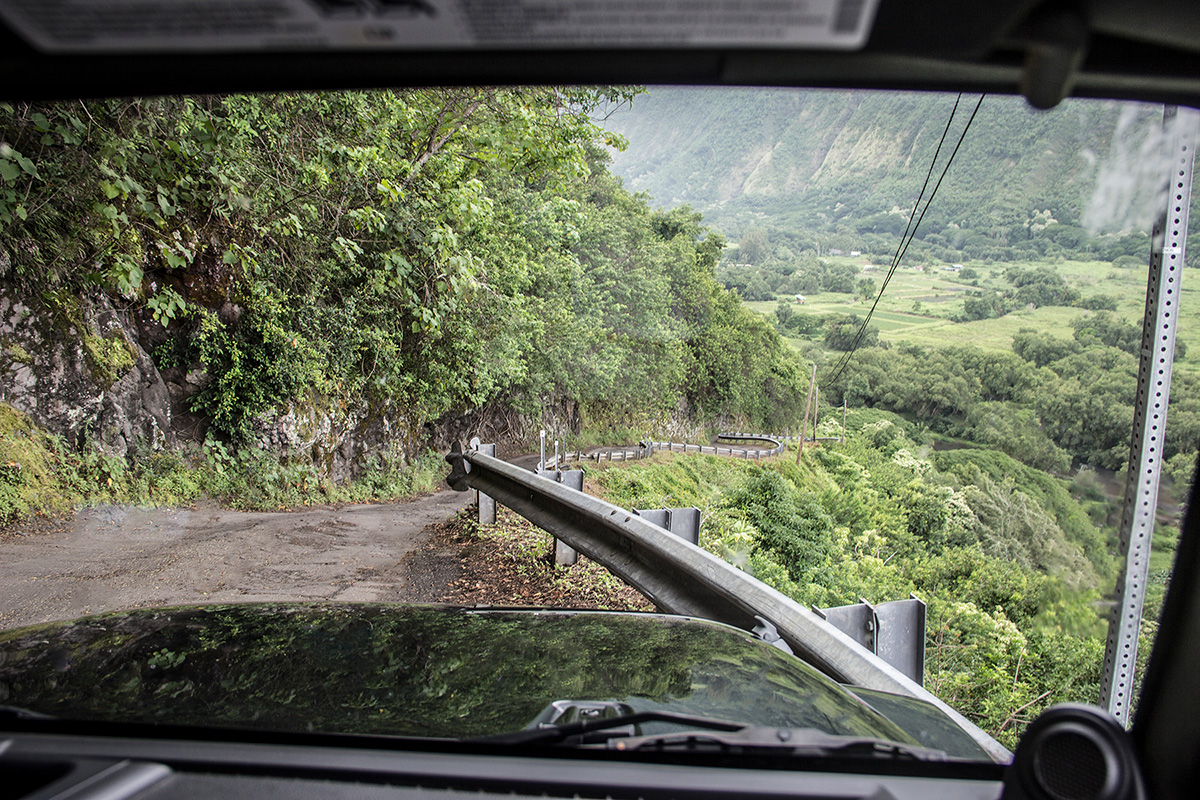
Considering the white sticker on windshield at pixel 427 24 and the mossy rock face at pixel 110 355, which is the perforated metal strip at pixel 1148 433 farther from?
the mossy rock face at pixel 110 355

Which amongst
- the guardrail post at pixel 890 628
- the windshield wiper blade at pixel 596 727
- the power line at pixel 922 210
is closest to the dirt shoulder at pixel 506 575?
the guardrail post at pixel 890 628

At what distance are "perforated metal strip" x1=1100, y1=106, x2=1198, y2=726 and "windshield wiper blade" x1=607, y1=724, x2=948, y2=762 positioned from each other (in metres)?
1.22

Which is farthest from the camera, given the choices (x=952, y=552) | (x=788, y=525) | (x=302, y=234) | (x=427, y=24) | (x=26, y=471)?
(x=952, y=552)

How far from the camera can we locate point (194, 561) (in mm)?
6387

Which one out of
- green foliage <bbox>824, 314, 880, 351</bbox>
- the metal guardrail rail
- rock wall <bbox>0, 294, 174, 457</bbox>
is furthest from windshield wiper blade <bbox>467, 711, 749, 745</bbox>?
green foliage <bbox>824, 314, 880, 351</bbox>

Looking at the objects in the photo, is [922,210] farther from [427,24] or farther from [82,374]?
[82,374]

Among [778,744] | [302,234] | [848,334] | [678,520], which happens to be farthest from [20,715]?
[848,334]

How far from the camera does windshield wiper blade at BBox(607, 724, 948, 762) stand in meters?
1.23

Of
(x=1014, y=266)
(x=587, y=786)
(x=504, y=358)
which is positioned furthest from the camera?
(x=504, y=358)

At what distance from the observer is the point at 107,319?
1008 centimetres

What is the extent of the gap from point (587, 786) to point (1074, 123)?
86.9 inches

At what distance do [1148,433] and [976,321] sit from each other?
A: 30.0 ft

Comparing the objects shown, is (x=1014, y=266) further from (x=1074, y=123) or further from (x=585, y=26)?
(x=585, y=26)

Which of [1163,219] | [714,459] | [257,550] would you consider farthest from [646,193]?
[1163,219]
